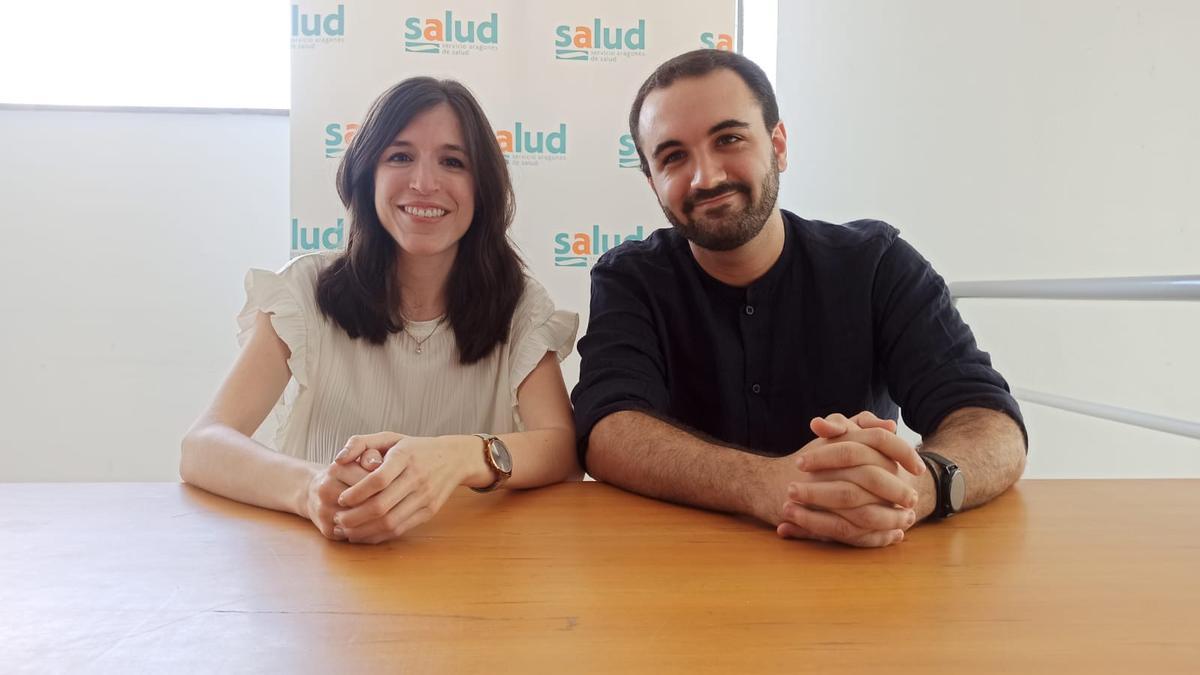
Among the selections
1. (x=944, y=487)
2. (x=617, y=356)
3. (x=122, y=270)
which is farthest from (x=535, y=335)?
(x=122, y=270)

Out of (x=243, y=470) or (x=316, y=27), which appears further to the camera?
(x=316, y=27)

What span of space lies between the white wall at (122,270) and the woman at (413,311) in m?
2.07

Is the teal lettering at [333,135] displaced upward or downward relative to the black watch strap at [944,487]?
upward

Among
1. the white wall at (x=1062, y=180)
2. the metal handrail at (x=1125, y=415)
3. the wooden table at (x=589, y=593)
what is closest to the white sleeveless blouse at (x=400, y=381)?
the wooden table at (x=589, y=593)

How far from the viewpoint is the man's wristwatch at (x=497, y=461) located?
4.01 ft

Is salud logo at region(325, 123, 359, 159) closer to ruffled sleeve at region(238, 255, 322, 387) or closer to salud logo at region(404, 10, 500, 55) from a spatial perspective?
salud logo at region(404, 10, 500, 55)

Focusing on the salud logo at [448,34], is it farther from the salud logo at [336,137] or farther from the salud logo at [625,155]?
the salud logo at [625,155]

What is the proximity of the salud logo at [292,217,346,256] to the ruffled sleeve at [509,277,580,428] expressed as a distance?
155 cm

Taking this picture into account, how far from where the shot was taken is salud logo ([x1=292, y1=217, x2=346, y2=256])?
3109mm

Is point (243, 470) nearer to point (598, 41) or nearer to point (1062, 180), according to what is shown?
point (598, 41)

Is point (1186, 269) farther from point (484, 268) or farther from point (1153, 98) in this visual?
point (484, 268)

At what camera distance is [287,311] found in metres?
1.62

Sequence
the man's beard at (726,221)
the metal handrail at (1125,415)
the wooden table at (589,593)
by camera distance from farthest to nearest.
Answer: the man's beard at (726,221) < the metal handrail at (1125,415) < the wooden table at (589,593)

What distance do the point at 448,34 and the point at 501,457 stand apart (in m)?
2.32
